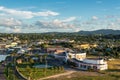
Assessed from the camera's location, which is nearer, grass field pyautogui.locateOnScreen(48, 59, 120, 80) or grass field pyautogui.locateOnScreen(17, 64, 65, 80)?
grass field pyautogui.locateOnScreen(48, 59, 120, 80)

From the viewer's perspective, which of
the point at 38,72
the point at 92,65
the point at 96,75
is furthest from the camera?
the point at 92,65

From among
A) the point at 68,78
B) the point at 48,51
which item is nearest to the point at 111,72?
the point at 68,78

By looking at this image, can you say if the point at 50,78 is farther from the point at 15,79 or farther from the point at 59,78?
the point at 15,79

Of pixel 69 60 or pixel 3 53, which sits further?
pixel 3 53

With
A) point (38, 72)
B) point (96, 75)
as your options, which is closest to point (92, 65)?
point (96, 75)

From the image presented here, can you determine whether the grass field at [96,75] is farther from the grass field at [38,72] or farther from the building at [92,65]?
the grass field at [38,72]

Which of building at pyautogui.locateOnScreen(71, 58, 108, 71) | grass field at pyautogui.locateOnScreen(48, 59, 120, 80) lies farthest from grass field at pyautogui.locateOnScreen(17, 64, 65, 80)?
building at pyautogui.locateOnScreen(71, 58, 108, 71)

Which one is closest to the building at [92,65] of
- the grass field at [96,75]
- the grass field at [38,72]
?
the grass field at [96,75]

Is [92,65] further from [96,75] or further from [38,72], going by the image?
[38,72]

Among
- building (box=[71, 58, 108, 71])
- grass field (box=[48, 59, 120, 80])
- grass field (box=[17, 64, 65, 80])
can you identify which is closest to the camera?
grass field (box=[48, 59, 120, 80])

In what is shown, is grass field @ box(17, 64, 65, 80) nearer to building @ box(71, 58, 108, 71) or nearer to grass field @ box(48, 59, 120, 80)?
Answer: grass field @ box(48, 59, 120, 80)

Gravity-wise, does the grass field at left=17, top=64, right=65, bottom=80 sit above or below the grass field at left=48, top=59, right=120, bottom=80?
above
